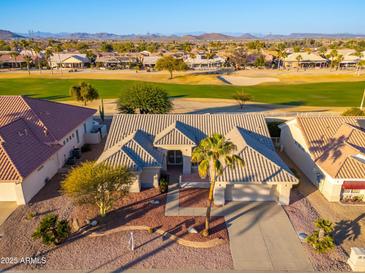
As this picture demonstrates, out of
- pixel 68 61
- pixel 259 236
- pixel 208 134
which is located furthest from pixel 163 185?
pixel 68 61

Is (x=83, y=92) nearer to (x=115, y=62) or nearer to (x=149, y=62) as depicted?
(x=149, y=62)

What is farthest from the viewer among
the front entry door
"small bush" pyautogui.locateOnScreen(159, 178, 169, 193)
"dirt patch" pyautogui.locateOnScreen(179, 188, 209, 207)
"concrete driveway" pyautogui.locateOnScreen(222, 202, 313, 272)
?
the front entry door

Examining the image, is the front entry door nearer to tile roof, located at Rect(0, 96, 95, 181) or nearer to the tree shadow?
tile roof, located at Rect(0, 96, 95, 181)

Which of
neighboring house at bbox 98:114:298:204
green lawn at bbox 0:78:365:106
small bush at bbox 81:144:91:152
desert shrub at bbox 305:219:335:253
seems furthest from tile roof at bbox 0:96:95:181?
green lawn at bbox 0:78:365:106

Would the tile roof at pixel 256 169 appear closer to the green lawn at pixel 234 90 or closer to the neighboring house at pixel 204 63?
the green lawn at pixel 234 90

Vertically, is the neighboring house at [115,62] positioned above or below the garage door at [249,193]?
above

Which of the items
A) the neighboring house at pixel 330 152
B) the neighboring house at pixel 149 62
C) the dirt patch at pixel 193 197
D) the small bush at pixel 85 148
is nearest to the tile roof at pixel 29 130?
the small bush at pixel 85 148

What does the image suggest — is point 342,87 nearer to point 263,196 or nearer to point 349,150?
point 349,150
